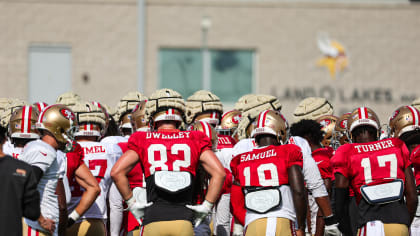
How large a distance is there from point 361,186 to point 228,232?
73.1 inches

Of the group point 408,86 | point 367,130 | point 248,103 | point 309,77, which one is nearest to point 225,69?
point 309,77

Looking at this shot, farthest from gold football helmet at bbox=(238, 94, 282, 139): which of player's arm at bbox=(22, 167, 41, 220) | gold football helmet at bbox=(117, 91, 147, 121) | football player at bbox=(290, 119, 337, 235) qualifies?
player's arm at bbox=(22, 167, 41, 220)

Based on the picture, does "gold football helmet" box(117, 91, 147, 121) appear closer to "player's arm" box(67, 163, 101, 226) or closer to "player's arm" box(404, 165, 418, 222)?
"player's arm" box(67, 163, 101, 226)

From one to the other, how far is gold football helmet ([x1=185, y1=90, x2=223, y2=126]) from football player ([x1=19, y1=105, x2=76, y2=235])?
9.30 feet

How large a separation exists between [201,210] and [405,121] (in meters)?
2.78

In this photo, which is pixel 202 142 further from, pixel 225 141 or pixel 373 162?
pixel 225 141

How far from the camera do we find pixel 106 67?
27.7 metres

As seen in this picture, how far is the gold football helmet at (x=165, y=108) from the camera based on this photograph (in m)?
6.12

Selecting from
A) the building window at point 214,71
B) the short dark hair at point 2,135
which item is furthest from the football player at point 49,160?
the building window at point 214,71

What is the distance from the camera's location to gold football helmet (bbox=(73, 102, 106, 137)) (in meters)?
7.21

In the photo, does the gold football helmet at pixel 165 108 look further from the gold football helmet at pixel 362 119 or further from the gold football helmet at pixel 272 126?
the gold football helmet at pixel 362 119

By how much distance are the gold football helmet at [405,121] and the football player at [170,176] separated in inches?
97.7

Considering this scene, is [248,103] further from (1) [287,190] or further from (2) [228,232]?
(1) [287,190]

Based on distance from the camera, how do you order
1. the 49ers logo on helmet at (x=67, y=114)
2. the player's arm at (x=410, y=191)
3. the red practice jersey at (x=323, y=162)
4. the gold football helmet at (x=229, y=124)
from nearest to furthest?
the 49ers logo on helmet at (x=67, y=114), the player's arm at (x=410, y=191), the red practice jersey at (x=323, y=162), the gold football helmet at (x=229, y=124)
